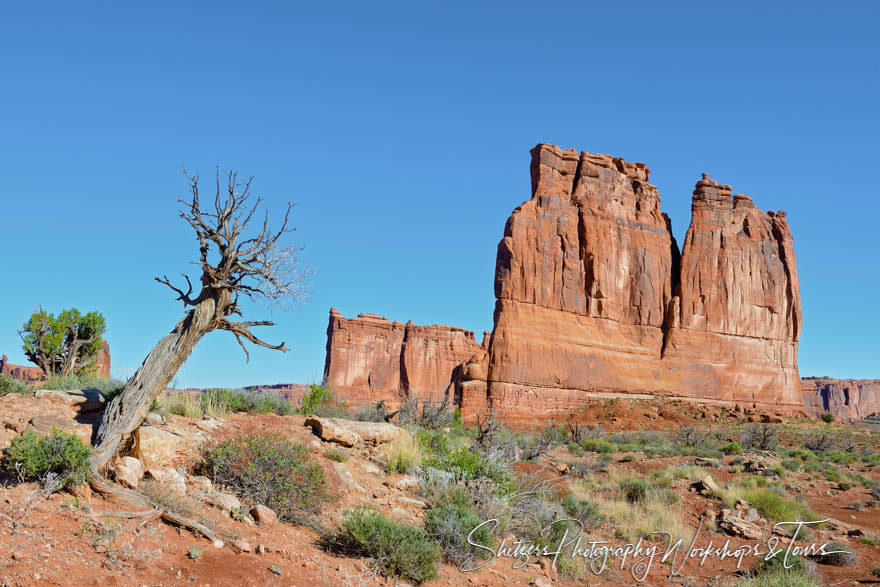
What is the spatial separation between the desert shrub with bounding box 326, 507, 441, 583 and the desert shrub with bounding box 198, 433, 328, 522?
2.81 ft

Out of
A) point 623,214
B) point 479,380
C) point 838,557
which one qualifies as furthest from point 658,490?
point 623,214

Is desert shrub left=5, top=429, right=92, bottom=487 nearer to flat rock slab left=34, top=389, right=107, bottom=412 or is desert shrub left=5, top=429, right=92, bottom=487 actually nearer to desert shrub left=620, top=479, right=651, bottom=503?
flat rock slab left=34, top=389, right=107, bottom=412

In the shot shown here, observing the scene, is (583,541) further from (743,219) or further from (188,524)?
(743,219)

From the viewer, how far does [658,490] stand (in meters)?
12.4

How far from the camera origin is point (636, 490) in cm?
1252

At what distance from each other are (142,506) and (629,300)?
182 feet

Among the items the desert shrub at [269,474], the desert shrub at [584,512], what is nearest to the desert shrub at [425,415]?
the desert shrub at [584,512]

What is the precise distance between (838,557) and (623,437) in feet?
62.4

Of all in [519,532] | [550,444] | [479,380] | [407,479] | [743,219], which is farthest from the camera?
[743,219]

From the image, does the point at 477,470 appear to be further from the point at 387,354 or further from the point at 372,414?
the point at 387,354

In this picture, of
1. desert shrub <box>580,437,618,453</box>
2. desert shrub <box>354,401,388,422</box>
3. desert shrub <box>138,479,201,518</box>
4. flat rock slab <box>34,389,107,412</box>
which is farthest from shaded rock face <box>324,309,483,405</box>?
desert shrub <box>138,479,201,518</box>

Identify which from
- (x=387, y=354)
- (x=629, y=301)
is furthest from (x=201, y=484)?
(x=387, y=354)

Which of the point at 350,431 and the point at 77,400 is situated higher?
the point at 77,400

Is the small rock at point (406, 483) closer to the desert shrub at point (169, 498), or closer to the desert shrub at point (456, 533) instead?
the desert shrub at point (456, 533)
